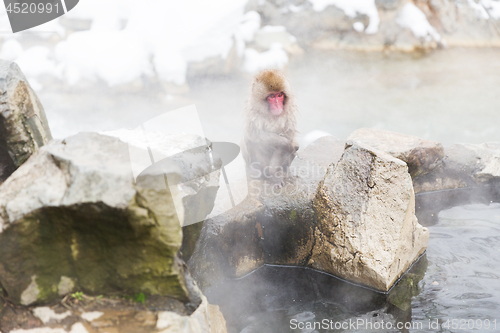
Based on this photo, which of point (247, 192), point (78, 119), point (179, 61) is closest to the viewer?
point (247, 192)

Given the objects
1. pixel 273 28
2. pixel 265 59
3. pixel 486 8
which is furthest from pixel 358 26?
pixel 486 8

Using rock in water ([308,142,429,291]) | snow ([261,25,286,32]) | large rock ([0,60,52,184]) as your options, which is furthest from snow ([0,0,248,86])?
rock in water ([308,142,429,291])

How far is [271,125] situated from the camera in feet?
10.5

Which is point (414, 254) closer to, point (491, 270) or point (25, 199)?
point (491, 270)

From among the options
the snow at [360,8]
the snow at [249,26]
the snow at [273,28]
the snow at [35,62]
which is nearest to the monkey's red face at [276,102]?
the snow at [249,26]

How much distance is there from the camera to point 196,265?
2.57 m

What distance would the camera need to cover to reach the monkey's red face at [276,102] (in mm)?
3074

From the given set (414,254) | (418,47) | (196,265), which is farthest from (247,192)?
(418,47)

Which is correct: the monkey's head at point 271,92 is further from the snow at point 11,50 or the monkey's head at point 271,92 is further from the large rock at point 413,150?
the snow at point 11,50

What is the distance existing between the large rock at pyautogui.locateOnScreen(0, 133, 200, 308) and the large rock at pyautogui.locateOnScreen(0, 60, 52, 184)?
46 centimetres

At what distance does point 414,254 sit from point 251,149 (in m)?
1.58

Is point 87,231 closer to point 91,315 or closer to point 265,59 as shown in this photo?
point 91,315

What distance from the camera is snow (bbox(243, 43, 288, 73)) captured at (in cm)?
707

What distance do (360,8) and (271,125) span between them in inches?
218
